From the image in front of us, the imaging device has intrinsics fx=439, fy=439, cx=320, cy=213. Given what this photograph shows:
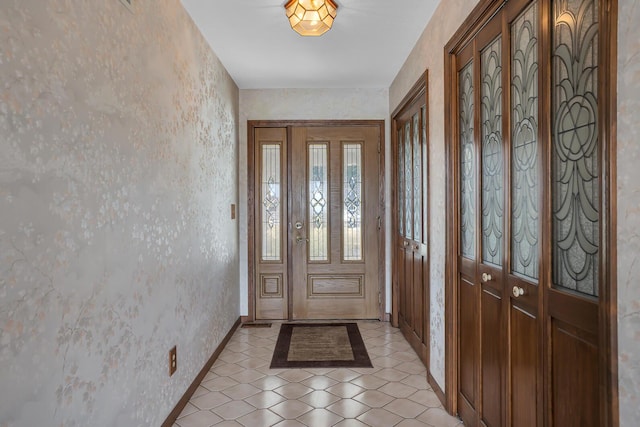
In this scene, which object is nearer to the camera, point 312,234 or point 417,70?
point 417,70

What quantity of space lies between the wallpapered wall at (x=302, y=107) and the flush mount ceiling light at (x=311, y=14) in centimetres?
181

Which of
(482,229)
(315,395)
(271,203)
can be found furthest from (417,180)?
(315,395)

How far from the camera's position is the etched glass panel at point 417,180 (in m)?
3.42

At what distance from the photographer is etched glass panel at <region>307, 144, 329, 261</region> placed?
15.0 feet

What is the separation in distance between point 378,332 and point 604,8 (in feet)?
11.4

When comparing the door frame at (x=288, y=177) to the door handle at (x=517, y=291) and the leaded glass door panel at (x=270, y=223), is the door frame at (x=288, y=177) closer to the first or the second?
the leaded glass door panel at (x=270, y=223)

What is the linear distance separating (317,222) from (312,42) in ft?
6.24

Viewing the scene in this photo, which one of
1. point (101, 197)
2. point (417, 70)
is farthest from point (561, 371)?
point (417, 70)

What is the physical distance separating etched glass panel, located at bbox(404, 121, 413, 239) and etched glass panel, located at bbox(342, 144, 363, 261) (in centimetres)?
69

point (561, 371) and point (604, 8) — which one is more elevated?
point (604, 8)

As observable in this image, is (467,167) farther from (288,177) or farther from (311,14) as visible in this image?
(288,177)

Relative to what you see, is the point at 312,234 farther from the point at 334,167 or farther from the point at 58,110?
the point at 58,110

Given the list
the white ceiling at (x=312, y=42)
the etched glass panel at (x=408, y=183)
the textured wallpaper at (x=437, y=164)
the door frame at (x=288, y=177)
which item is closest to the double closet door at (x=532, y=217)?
the textured wallpaper at (x=437, y=164)

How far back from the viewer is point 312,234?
15.1ft
